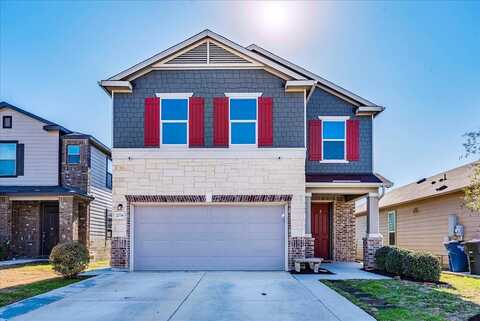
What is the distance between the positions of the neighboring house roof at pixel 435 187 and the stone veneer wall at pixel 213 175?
6.18 metres

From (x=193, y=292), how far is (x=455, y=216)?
12.6 m

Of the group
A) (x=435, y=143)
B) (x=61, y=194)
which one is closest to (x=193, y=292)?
(x=61, y=194)

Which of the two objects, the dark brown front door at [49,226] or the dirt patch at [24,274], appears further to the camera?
the dark brown front door at [49,226]

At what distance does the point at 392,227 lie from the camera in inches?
1109

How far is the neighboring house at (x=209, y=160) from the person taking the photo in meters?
17.4

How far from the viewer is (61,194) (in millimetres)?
21484

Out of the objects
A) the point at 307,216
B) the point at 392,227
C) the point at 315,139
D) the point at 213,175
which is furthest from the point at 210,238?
the point at 392,227

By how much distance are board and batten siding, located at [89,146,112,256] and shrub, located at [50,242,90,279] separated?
870 cm

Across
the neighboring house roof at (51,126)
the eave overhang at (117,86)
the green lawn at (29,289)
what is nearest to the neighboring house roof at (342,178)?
the eave overhang at (117,86)

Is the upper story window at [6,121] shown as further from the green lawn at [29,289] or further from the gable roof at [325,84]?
the gable roof at [325,84]

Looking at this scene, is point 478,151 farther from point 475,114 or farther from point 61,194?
point 61,194

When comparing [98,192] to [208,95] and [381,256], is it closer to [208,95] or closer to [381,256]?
[208,95]

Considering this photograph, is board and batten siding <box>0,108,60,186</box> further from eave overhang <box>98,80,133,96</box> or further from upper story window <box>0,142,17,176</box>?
eave overhang <box>98,80,133,96</box>

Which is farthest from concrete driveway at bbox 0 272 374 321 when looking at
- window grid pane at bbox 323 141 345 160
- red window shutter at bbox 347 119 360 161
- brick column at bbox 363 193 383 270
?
red window shutter at bbox 347 119 360 161
